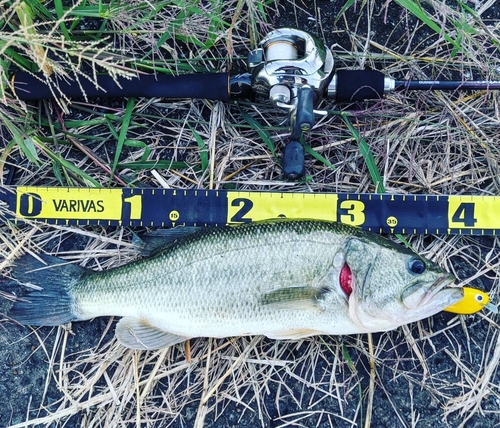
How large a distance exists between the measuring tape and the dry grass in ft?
0.39

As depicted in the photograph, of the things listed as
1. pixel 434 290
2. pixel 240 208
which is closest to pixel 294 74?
pixel 240 208

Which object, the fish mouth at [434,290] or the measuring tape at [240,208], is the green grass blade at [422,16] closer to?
the measuring tape at [240,208]

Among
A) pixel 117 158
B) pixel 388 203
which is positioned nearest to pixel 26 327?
pixel 117 158

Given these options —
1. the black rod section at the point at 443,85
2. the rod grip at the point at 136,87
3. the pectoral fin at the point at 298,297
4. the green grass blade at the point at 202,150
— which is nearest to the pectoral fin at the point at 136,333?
the pectoral fin at the point at 298,297

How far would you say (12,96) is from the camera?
3.21 m

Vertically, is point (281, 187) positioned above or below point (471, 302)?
above

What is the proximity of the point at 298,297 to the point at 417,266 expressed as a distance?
2.19 ft

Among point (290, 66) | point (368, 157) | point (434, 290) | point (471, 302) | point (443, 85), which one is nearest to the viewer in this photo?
point (434, 290)

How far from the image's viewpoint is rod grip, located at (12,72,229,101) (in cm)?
313

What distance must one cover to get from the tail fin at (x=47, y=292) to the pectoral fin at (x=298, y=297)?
1.24 metres

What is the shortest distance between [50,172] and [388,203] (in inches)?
89.5

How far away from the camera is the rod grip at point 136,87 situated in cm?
313

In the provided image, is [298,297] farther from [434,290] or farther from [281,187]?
[281,187]

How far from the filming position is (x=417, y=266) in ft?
8.87
